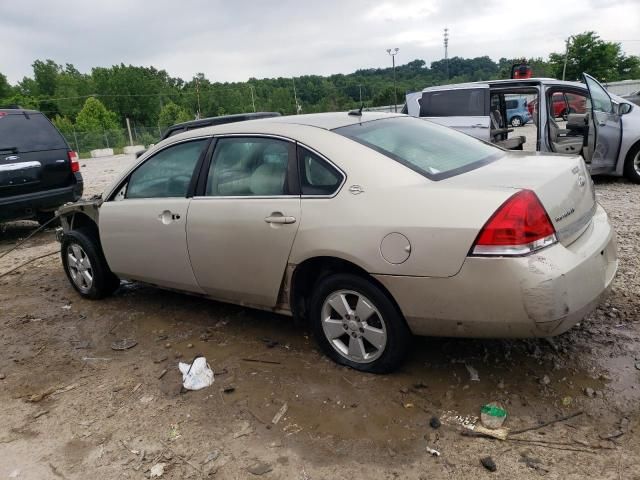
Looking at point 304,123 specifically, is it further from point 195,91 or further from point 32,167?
point 195,91

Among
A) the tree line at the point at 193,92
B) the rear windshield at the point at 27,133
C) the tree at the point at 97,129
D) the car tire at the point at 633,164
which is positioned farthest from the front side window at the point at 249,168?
the tree line at the point at 193,92

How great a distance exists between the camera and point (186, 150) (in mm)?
3996

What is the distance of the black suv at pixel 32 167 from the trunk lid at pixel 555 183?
253 inches

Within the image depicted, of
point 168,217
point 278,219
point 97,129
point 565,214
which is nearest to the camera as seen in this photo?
point 565,214

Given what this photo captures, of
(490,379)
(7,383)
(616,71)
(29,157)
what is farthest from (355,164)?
(616,71)

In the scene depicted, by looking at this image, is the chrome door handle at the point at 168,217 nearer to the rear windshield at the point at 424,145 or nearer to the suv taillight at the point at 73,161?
the rear windshield at the point at 424,145

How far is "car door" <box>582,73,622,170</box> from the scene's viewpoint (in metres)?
7.76

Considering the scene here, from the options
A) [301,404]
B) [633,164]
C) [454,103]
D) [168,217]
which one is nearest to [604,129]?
[633,164]

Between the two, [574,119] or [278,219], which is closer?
[278,219]

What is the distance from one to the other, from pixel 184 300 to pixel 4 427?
6.24 feet

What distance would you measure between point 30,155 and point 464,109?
6563 millimetres

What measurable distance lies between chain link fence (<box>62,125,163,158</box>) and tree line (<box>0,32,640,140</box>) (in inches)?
297

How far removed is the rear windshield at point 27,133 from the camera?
7.18m

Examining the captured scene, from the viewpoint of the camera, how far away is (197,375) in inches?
132
